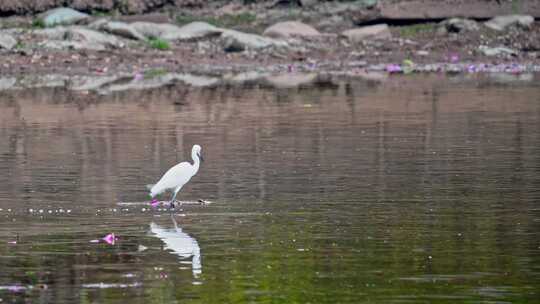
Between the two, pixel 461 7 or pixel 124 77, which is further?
pixel 461 7

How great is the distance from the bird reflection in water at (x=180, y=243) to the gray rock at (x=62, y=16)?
33198 millimetres

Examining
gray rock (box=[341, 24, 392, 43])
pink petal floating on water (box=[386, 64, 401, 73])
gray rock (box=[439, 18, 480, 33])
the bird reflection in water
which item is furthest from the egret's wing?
gray rock (box=[439, 18, 480, 33])

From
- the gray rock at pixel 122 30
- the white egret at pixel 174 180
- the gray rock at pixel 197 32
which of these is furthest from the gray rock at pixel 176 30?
the white egret at pixel 174 180

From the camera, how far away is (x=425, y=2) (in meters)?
48.4

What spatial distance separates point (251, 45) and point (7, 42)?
23.5ft

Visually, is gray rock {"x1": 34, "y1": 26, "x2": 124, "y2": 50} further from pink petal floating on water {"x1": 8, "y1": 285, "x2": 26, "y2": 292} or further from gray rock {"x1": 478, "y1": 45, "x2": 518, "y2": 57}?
pink petal floating on water {"x1": 8, "y1": 285, "x2": 26, "y2": 292}

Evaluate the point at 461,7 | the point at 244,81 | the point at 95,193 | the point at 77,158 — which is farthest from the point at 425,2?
the point at 95,193

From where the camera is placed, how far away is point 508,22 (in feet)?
154

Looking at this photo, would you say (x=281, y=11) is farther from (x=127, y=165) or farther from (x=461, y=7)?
(x=127, y=165)

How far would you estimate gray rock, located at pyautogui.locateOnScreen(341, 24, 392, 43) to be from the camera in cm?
4669

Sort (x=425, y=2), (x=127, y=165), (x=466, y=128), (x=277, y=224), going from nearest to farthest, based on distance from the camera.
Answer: (x=277, y=224)
(x=127, y=165)
(x=466, y=128)
(x=425, y=2)

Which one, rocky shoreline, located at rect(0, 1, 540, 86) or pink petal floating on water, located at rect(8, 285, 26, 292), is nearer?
pink petal floating on water, located at rect(8, 285, 26, 292)

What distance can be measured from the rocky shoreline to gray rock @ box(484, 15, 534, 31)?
0.03m

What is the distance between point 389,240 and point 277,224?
1475 millimetres
